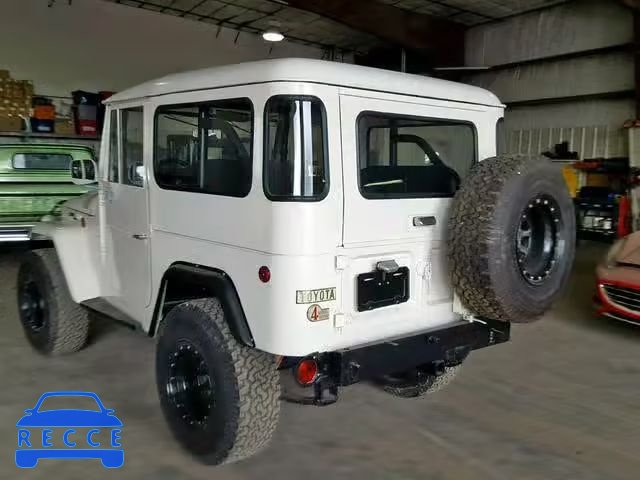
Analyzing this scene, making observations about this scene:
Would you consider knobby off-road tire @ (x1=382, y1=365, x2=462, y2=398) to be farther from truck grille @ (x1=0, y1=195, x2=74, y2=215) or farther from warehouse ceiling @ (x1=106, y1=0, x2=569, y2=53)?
warehouse ceiling @ (x1=106, y1=0, x2=569, y2=53)

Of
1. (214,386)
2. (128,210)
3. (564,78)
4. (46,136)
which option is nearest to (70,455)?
(214,386)

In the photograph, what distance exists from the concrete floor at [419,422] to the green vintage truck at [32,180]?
274 centimetres

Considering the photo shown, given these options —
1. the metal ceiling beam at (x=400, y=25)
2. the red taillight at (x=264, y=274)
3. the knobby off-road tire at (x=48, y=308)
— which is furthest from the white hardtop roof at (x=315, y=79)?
the metal ceiling beam at (x=400, y=25)

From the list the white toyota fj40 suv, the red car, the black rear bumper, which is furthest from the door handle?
the red car

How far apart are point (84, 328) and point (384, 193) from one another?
2.60 meters

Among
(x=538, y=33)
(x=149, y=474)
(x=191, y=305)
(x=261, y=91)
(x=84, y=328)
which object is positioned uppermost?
(x=538, y=33)

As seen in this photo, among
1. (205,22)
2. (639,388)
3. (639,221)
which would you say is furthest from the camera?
(205,22)

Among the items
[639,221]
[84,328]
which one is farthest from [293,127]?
[639,221]

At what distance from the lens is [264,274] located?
232cm

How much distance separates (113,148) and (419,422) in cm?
243

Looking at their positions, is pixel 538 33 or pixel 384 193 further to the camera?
pixel 538 33

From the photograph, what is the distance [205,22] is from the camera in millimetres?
12375

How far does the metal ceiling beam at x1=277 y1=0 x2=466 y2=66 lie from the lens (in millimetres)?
9539

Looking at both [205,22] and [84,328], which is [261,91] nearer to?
[84,328]
